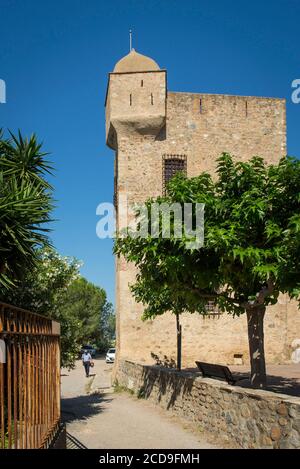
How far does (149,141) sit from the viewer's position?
21.1 meters

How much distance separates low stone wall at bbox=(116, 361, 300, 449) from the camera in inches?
255

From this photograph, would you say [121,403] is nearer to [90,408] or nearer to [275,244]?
[90,408]

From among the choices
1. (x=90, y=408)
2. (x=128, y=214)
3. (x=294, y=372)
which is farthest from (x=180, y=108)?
(x=90, y=408)

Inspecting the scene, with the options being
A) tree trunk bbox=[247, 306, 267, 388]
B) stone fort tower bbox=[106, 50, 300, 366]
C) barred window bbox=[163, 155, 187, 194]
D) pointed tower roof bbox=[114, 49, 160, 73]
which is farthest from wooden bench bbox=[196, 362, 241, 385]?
pointed tower roof bbox=[114, 49, 160, 73]

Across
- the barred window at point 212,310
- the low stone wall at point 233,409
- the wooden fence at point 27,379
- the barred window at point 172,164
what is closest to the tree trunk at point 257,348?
the low stone wall at point 233,409

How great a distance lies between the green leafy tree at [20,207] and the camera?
340 inches

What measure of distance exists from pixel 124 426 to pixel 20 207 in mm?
5115

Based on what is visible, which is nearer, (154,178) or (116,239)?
(116,239)

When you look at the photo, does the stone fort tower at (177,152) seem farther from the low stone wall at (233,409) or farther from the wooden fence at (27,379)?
the wooden fence at (27,379)

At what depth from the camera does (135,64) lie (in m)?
22.4

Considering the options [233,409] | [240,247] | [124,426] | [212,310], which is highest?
[240,247]

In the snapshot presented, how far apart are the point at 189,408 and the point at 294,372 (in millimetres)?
7922

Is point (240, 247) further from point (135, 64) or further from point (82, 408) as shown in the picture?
point (135, 64)

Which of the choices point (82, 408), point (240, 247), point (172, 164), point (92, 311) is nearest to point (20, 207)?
point (240, 247)
